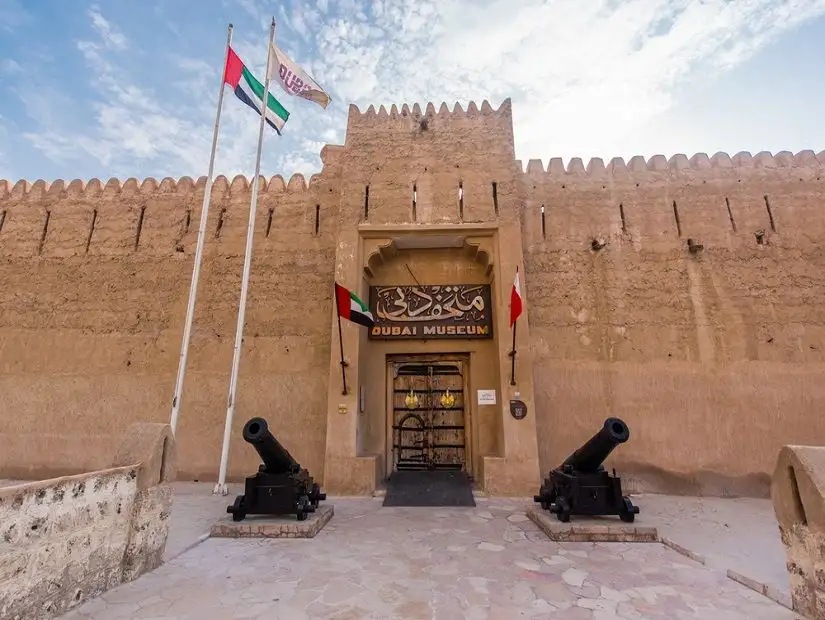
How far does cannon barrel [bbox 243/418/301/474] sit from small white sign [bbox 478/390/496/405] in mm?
4049

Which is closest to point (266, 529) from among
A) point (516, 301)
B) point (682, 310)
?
point (516, 301)

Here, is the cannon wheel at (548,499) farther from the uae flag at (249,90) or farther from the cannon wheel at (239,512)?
the uae flag at (249,90)

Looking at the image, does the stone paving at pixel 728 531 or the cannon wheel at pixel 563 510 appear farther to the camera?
the cannon wheel at pixel 563 510

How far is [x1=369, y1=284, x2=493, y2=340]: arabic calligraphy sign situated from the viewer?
8820 mm

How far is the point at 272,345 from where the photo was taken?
29.7ft

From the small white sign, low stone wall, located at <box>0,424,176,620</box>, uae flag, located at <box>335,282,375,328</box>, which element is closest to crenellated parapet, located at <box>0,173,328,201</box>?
uae flag, located at <box>335,282,375,328</box>

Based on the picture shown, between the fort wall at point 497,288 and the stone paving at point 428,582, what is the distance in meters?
3.36

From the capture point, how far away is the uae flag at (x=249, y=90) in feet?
29.5

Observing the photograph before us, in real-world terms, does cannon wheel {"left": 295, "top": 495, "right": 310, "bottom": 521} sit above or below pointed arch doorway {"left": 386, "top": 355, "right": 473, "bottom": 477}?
below

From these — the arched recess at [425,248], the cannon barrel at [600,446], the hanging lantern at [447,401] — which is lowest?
the cannon barrel at [600,446]

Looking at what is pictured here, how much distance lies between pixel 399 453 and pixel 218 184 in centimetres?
769

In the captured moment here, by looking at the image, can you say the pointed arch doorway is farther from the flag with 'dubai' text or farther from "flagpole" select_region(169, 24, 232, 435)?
the flag with 'dubai' text

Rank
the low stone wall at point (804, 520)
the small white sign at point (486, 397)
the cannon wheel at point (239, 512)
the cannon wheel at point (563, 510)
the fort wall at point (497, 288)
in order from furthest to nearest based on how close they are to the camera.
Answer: the small white sign at point (486, 397)
the fort wall at point (497, 288)
the cannon wheel at point (239, 512)
the cannon wheel at point (563, 510)
the low stone wall at point (804, 520)

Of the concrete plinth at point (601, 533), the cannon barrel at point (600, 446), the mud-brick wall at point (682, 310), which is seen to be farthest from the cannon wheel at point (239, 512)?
the mud-brick wall at point (682, 310)
